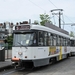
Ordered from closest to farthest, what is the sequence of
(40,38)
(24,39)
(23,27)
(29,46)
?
(29,46) → (24,39) → (23,27) → (40,38)

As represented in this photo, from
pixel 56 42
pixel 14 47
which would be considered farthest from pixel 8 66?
pixel 56 42

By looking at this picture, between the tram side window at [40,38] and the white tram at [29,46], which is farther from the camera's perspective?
the tram side window at [40,38]

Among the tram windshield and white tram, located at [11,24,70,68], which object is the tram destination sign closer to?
white tram, located at [11,24,70,68]

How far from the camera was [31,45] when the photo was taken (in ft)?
44.7

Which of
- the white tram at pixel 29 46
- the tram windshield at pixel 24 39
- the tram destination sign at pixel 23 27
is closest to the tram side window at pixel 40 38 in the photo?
the white tram at pixel 29 46

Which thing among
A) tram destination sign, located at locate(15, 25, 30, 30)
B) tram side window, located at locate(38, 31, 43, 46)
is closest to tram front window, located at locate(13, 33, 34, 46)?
tram destination sign, located at locate(15, 25, 30, 30)

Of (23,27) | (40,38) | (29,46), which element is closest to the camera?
(29,46)

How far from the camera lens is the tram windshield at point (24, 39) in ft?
44.9

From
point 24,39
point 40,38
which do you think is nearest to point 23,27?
point 24,39

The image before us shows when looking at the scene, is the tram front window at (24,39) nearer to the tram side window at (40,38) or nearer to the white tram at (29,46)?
the white tram at (29,46)

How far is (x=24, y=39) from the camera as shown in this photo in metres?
13.8

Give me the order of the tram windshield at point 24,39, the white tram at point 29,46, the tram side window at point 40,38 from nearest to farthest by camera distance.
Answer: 1. the white tram at point 29,46
2. the tram windshield at point 24,39
3. the tram side window at point 40,38

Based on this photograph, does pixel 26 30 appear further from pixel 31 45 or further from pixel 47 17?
pixel 47 17

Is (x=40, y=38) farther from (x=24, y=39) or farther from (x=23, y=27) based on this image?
(x=23, y=27)
